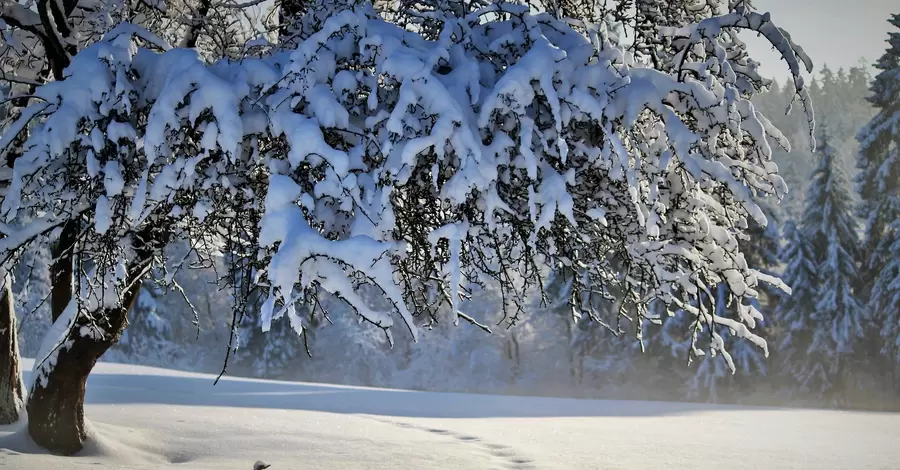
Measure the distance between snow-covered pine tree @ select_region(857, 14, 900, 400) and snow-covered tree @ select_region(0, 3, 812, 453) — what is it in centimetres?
2544

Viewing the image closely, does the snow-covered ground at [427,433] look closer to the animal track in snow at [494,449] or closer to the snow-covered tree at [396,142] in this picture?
the animal track in snow at [494,449]

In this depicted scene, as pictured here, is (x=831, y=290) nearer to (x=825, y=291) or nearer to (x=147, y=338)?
(x=825, y=291)

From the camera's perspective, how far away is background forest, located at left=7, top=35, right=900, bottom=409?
3034 centimetres

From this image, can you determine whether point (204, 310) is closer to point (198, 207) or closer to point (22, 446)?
point (22, 446)

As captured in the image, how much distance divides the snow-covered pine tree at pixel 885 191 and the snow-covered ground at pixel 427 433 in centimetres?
1408

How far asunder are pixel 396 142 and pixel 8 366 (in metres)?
6.00

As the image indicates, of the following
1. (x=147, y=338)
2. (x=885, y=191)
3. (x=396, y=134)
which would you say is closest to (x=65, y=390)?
(x=396, y=134)

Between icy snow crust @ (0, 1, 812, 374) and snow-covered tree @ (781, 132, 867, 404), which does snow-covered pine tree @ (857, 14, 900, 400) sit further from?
icy snow crust @ (0, 1, 812, 374)

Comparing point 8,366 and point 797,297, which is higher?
point 797,297

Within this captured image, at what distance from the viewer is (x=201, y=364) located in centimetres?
4531

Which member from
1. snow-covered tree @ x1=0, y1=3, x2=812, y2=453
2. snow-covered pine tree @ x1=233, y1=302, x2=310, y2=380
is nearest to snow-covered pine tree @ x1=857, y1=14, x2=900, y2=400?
snow-covered pine tree @ x1=233, y1=302, x2=310, y2=380

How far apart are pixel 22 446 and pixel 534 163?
588cm

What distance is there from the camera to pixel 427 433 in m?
11.0

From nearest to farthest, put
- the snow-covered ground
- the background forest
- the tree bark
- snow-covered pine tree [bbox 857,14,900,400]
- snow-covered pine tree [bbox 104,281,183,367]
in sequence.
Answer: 1. the tree bark
2. the snow-covered ground
3. snow-covered pine tree [bbox 857,14,900,400]
4. the background forest
5. snow-covered pine tree [bbox 104,281,183,367]
